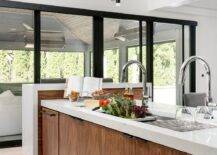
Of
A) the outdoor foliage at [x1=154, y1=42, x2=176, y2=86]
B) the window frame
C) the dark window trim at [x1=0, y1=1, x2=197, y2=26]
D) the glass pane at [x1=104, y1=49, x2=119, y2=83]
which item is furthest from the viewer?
the outdoor foliage at [x1=154, y1=42, x2=176, y2=86]

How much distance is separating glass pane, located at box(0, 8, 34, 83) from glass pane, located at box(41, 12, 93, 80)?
20cm

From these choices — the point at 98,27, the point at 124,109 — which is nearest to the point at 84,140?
the point at 124,109

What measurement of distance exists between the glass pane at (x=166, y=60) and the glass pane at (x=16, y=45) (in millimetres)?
2442

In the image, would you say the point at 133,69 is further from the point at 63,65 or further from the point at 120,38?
the point at 63,65

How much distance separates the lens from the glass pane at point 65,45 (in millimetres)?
4711

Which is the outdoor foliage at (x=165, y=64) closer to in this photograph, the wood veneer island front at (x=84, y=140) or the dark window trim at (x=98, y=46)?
the dark window trim at (x=98, y=46)

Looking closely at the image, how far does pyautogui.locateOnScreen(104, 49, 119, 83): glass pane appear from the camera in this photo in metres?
5.19

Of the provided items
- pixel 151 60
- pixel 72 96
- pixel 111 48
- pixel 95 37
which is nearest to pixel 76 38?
pixel 95 37

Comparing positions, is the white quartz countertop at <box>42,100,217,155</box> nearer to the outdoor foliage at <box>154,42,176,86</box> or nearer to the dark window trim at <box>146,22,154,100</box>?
the dark window trim at <box>146,22,154,100</box>

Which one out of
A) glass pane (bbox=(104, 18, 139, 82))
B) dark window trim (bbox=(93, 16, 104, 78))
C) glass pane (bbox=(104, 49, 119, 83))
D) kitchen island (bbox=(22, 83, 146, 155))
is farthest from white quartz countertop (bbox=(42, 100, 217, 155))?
glass pane (bbox=(104, 18, 139, 82))

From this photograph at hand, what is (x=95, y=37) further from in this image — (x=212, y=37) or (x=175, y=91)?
(x=212, y=37)

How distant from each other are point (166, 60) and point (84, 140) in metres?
4.12

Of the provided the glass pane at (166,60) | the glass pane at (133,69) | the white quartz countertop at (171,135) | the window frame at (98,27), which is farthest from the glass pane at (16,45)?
the white quartz countertop at (171,135)

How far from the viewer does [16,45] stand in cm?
464
